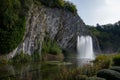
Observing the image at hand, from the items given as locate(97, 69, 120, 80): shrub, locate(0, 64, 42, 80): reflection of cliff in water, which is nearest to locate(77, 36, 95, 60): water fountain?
locate(0, 64, 42, 80): reflection of cliff in water

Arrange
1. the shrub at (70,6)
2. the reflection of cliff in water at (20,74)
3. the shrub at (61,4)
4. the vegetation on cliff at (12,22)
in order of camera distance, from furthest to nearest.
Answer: the shrub at (70,6)
the shrub at (61,4)
the vegetation on cliff at (12,22)
the reflection of cliff in water at (20,74)

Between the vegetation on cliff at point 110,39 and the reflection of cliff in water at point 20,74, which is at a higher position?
the vegetation on cliff at point 110,39

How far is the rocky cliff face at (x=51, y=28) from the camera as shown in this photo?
45.3m

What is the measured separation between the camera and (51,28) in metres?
60.9

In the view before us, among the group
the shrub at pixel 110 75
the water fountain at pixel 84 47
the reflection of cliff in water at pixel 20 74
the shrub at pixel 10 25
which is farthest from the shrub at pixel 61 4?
the shrub at pixel 110 75

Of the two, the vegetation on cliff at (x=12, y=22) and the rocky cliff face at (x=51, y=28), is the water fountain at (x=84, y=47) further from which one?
the vegetation on cliff at (x=12, y=22)

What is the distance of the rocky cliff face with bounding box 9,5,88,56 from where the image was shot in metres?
45.3

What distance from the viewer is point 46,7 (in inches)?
2319

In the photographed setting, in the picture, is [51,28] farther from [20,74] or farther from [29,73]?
[20,74]

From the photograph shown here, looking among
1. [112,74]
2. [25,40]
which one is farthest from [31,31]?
[112,74]

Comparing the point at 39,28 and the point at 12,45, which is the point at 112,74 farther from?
the point at 39,28

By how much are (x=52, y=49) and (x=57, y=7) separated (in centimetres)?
1034

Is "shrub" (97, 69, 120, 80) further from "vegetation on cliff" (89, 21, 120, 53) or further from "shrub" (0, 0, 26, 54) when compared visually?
"vegetation on cliff" (89, 21, 120, 53)

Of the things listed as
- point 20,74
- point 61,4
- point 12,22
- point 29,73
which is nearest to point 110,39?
point 61,4
